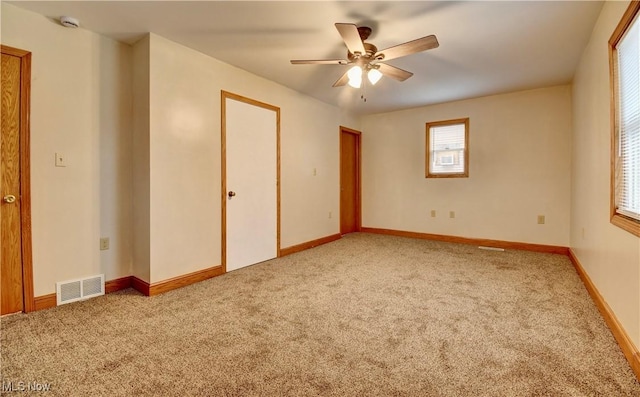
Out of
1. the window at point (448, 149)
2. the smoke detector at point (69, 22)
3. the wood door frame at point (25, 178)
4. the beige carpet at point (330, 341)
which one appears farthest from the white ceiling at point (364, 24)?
the beige carpet at point (330, 341)

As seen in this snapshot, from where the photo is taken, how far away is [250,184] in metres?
3.66

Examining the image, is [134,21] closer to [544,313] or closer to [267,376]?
[267,376]

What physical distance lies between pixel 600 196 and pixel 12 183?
464 cm

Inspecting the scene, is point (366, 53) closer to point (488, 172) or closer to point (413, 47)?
point (413, 47)

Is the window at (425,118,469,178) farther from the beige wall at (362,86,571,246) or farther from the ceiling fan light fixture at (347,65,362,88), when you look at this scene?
the ceiling fan light fixture at (347,65,362,88)

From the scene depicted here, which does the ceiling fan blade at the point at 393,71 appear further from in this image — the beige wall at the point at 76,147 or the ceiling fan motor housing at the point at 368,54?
the beige wall at the point at 76,147

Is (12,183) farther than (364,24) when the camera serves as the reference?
No

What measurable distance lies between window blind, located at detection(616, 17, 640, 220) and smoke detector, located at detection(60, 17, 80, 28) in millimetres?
3878

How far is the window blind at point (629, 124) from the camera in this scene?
1742 millimetres

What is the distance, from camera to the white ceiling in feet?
7.35

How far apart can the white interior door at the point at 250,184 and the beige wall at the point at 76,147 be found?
0.99m

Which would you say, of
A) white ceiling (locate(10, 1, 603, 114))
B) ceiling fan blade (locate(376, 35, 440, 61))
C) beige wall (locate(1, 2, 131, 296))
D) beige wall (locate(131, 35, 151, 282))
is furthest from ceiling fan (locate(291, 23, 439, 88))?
beige wall (locate(1, 2, 131, 296))

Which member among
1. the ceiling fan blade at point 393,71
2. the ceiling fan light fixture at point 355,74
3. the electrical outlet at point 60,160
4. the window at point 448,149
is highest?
the ceiling fan blade at point 393,71

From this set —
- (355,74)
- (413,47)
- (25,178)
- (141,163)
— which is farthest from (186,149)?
(413,47)
